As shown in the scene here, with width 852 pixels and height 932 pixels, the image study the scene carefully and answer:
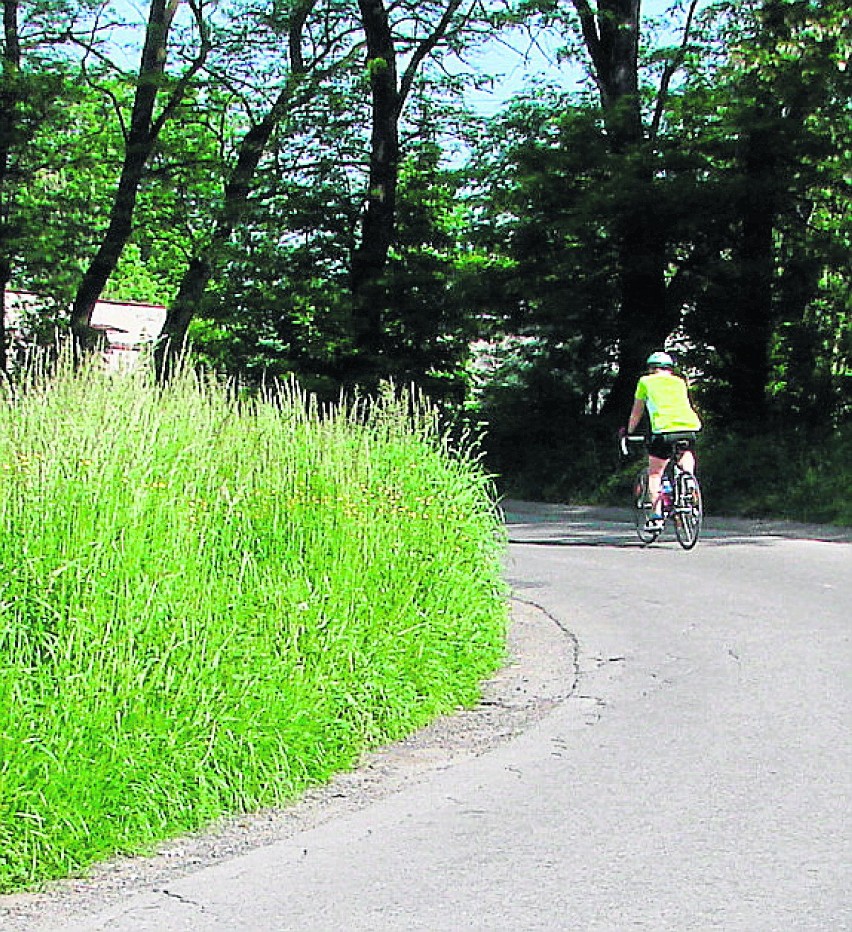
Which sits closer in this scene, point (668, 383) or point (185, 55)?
point (668, 383)

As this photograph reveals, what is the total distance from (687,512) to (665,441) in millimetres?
748

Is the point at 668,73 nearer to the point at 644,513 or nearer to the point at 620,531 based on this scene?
the point at 620,531

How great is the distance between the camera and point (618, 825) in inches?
234

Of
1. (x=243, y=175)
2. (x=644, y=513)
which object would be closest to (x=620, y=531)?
(x=644, y=513)

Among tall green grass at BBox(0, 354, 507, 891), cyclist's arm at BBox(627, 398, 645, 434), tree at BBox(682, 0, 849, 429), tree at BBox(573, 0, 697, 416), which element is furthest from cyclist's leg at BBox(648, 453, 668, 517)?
tree at BBox(573, 0, 697, 416)

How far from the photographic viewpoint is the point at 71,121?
31516mm

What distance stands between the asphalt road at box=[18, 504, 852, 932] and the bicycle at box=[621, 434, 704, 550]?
5.39 meters

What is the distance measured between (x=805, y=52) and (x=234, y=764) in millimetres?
17828

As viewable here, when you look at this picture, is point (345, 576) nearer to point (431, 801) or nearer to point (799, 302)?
point (431, 801)

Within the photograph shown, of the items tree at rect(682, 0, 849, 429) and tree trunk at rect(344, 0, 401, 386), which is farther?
tree trunk at rect(344, 0, 401, 386)

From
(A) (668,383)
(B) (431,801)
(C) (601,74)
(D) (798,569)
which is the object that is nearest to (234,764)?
(B) (431,801)

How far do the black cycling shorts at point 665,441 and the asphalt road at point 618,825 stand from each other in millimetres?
5596

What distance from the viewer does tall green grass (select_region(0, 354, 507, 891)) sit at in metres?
5.52

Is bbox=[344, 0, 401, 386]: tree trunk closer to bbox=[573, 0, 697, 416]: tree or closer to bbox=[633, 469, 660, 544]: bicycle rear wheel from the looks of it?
bbox=[573, 0, 697, 416]: tree
